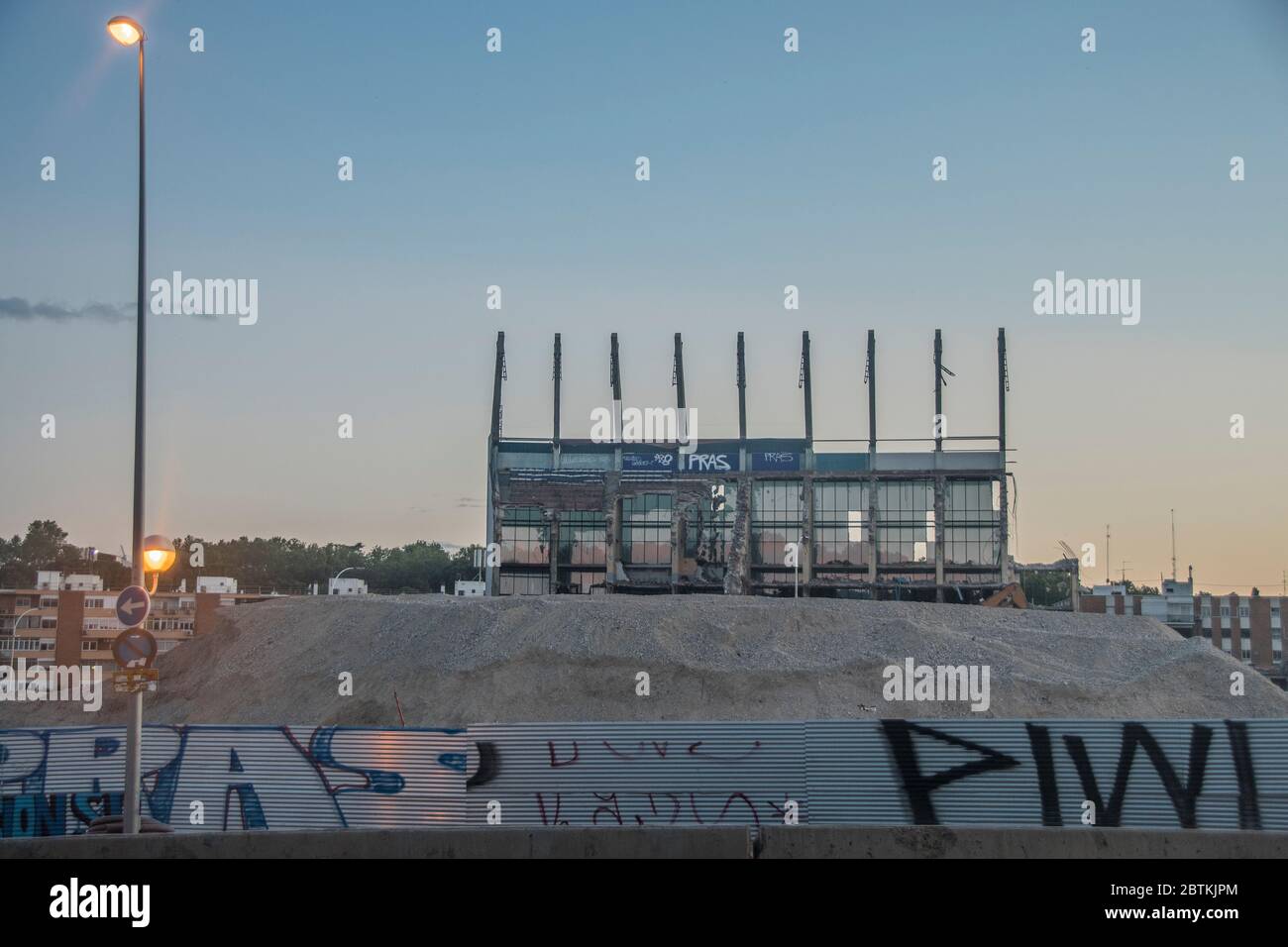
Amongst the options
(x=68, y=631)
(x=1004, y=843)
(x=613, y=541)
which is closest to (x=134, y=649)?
(x=1004, y=843)

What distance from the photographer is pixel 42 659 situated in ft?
233

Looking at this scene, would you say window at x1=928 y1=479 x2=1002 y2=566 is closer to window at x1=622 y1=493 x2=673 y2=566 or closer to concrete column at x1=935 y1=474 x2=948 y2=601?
concrete column at x1=935 y1=474 x2=948 y2=601

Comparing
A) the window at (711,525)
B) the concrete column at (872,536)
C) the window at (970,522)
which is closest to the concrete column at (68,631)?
the window at (711,525)

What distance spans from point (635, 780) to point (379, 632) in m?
26.0

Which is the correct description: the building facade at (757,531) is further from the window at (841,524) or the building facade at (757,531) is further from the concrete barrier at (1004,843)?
the concrete barrier at (1004,843)

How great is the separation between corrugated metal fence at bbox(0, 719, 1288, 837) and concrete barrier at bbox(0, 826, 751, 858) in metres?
7.96

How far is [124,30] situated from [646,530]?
177 ft

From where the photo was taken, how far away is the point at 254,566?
13850 cm

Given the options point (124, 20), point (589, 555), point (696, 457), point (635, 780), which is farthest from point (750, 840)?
point (696, 457)

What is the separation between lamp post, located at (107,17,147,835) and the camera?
16688 millimetres

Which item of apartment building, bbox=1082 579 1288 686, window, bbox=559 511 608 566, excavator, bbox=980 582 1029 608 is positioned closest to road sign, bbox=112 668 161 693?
excavator, bbox=980 582 1029 608

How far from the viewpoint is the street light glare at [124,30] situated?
17.5 metres
